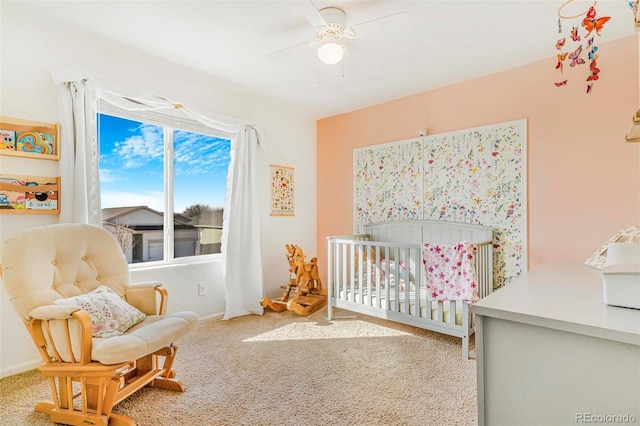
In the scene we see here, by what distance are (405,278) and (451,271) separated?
0.35 metres

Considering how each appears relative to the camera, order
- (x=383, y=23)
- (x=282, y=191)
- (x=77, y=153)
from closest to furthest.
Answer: (x=383, y=23)
(x=77, y=153)
(x=282, y=191)

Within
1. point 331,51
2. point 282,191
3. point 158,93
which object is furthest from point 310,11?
point 282,191

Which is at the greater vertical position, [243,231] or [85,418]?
[243,231]

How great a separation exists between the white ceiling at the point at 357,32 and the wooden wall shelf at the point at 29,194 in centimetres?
108

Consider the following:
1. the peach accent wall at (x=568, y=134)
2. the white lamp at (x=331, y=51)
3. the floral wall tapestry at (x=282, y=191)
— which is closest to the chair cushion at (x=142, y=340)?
the white lamp at (x=331, y=51)

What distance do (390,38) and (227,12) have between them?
1.13 m

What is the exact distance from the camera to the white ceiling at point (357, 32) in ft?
6.41

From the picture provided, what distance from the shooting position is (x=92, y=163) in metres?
2.32

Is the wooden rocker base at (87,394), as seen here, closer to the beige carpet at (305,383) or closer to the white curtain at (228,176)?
the beige carpet at (305,383)

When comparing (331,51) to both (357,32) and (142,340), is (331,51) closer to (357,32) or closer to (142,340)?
(357,32)

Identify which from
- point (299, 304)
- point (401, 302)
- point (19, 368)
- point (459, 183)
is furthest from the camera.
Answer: point (299, 304)

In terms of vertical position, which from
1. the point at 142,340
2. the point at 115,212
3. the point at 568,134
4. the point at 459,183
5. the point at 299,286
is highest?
the point at 568,134

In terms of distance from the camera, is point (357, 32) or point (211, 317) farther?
point (211, 317)

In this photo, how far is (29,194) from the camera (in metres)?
2.07
